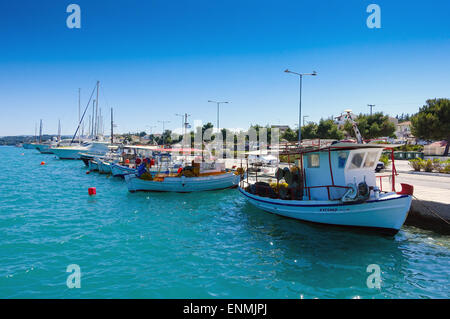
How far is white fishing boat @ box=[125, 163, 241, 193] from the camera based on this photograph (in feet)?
78.8

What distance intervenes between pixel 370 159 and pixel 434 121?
119 ft

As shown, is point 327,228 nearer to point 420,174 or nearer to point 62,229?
point 62,229

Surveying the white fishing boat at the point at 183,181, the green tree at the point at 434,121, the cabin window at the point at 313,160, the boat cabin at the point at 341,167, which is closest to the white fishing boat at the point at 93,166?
the white fishing boat at the point at 183,181

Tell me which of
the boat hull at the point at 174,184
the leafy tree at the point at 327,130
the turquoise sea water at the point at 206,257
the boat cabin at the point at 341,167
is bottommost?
the turquoise sea water at the point at 206,257

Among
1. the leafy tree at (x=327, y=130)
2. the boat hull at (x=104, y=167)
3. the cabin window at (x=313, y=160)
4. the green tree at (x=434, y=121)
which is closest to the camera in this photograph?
the cabin window at (x=313, y=160)

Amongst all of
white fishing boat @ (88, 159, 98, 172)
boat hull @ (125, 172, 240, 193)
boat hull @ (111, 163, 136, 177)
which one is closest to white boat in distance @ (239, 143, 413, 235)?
boat hull @ (125, 172, 240, 193)

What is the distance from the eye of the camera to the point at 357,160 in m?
13.3

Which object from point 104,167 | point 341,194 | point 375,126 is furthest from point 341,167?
point 375,126

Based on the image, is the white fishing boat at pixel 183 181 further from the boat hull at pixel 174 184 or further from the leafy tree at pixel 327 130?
the leafy tree at pixel 327 130

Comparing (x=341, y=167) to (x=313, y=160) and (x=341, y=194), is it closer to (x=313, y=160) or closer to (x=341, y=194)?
(x=341, y=194)

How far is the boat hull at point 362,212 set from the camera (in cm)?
1159

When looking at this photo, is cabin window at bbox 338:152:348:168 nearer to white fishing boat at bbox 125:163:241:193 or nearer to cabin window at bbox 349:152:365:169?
cabin window at bbox 349:152:365:169

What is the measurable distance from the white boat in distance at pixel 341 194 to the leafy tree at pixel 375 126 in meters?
40.7

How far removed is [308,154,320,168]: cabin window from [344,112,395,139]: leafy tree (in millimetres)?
40490
